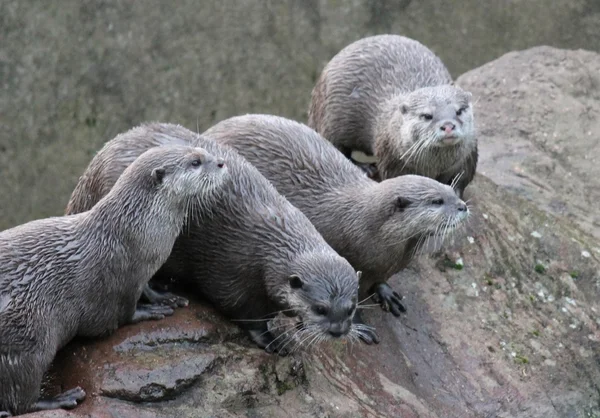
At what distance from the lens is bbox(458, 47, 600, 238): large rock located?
19.5ft

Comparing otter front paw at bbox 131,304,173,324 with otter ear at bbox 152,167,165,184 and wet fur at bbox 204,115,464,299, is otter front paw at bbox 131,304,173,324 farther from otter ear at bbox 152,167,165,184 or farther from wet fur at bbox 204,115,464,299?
wet fur at bbox 204,115,464,299

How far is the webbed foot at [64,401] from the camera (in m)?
3.38

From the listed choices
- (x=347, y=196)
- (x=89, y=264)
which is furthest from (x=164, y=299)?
(x=347, y=196)

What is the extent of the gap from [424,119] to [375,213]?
0.83m

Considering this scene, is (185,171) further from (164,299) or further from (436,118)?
(436,118)

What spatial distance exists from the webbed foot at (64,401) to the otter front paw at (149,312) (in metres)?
0.41

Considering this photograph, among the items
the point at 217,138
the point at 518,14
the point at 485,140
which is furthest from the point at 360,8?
the point at 217,138

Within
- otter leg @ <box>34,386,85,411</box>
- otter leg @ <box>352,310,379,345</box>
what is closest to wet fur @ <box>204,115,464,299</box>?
otter leg @ <box>352,310,379,345</box>

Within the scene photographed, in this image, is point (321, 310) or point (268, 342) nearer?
point (321, 310)

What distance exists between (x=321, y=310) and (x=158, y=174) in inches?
29.4

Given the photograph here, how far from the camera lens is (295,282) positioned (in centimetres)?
372

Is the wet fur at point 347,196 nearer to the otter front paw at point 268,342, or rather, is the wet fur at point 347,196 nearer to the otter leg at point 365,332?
the otter leg at point 365,332

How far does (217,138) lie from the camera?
4.48 m

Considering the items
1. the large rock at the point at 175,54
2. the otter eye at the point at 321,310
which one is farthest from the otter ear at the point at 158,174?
the large rock at the point at 175,54
